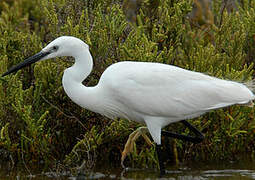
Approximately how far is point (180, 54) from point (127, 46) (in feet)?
4.59

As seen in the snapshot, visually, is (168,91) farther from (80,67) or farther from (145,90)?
(80,67)

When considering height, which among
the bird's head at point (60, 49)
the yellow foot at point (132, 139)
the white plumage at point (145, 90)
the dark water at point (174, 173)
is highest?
the bird's head at point (60, 49)

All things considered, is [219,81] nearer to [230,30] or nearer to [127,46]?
[127,46]

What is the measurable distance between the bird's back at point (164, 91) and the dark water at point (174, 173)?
0.75 m

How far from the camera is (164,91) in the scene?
646 cm

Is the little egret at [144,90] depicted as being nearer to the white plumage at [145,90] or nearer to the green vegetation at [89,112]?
the white plumage at [145,90]

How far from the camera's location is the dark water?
22.2 ft

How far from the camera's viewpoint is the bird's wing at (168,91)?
20.9ft

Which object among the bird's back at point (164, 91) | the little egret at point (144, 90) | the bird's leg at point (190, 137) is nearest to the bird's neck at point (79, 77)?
the little egret at point (144, 90)

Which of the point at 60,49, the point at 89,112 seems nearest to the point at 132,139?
the point at 89,112

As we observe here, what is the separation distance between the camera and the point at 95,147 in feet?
22.7

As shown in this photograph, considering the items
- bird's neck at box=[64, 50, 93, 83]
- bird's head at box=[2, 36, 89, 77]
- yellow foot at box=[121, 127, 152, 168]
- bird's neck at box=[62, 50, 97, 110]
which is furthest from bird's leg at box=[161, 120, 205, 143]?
bird's head at box=[2, 36, 89, 77]

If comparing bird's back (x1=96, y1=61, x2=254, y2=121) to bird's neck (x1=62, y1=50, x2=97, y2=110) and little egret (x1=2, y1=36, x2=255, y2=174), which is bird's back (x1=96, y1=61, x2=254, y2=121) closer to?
little egret (x1=2, y1=36, x2=255, y2=174)

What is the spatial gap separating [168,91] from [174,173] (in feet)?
3.56
